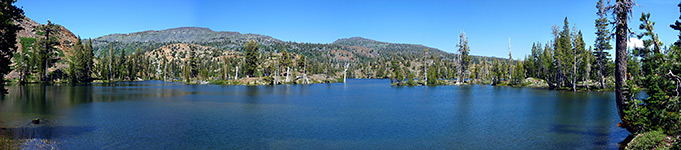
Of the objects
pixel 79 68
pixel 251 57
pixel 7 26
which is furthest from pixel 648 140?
pixel 79 68

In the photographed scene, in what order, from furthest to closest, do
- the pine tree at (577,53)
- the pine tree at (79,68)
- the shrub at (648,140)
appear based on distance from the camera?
the pine tree at (79,68) < the pine tree at (577,53) < the shrub at (648,140)

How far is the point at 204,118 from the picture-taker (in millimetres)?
39688

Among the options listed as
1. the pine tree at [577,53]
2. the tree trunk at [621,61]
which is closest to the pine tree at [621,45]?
the tree trunk at [621,61]

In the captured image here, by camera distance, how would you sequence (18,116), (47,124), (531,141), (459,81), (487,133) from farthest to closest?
(459,81) → (18,116) → (47,124) → (487,133) → (531,141)

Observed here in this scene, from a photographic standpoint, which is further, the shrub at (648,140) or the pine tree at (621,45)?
the pine tree at (621,45)

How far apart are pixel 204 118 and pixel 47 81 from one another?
96.4m

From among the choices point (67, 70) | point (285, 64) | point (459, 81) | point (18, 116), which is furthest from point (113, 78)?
point (459, 81)

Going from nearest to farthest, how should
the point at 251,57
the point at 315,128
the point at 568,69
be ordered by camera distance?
the point at 315,128
the point at 568,69
the point at 251,57

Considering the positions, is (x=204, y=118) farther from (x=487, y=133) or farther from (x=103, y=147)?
(x=487, y=133)

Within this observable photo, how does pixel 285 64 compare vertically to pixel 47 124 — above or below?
above

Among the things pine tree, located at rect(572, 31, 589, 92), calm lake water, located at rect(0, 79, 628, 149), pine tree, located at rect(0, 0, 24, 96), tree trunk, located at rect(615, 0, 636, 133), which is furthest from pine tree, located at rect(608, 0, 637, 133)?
pine tree, located at rect(572, 31, 589, 92)

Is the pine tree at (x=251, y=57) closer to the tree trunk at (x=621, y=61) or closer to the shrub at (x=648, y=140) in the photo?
the tree trunk at (x=621, y=61)

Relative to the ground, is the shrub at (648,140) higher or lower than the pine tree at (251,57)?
lower

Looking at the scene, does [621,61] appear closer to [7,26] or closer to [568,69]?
[7,26]
